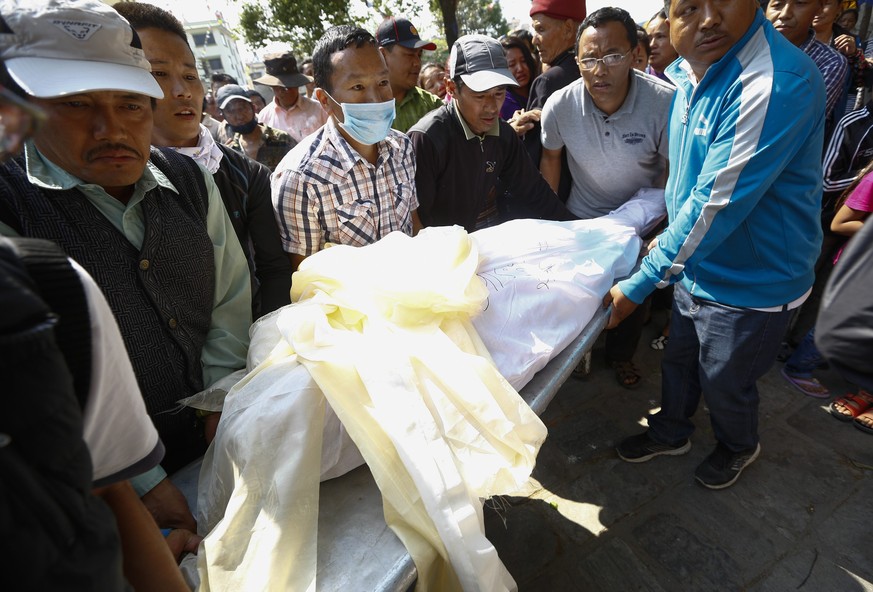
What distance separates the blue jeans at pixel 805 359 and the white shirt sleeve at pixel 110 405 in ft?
11.8

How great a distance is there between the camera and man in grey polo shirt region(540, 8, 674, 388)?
8.00 feet

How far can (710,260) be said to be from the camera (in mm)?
1905

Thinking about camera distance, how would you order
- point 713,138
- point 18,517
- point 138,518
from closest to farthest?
point 18,517 < point 138,518 < point 713,138

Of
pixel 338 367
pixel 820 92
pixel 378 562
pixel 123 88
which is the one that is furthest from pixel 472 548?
pixel 820 92

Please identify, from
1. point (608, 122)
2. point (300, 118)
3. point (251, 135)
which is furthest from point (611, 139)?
point (300, 118)

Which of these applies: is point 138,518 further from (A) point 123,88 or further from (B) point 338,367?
(A) point 123,88

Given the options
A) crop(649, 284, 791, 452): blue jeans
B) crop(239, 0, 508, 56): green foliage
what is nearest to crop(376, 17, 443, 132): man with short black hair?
crop(649, 284, 791, 452): blue jeans

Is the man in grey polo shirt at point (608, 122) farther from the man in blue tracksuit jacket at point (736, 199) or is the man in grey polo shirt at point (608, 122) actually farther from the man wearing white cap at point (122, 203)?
the man wearing white cap at point (122, 203)

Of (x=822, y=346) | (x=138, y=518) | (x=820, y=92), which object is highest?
(x=820, y=92)

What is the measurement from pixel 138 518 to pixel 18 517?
1.25 ft

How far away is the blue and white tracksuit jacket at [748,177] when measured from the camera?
1526 millimetres

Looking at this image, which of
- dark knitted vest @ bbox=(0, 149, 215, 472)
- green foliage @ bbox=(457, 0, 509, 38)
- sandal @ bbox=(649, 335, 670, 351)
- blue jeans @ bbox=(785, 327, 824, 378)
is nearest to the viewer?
dark knitted vest @ bbox=(0, 149, 215, 472)

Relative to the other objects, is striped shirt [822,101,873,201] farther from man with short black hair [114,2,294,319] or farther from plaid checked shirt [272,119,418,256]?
man with short black hair [114,2,294,319]

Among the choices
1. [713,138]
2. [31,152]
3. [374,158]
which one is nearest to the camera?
[31,152]
